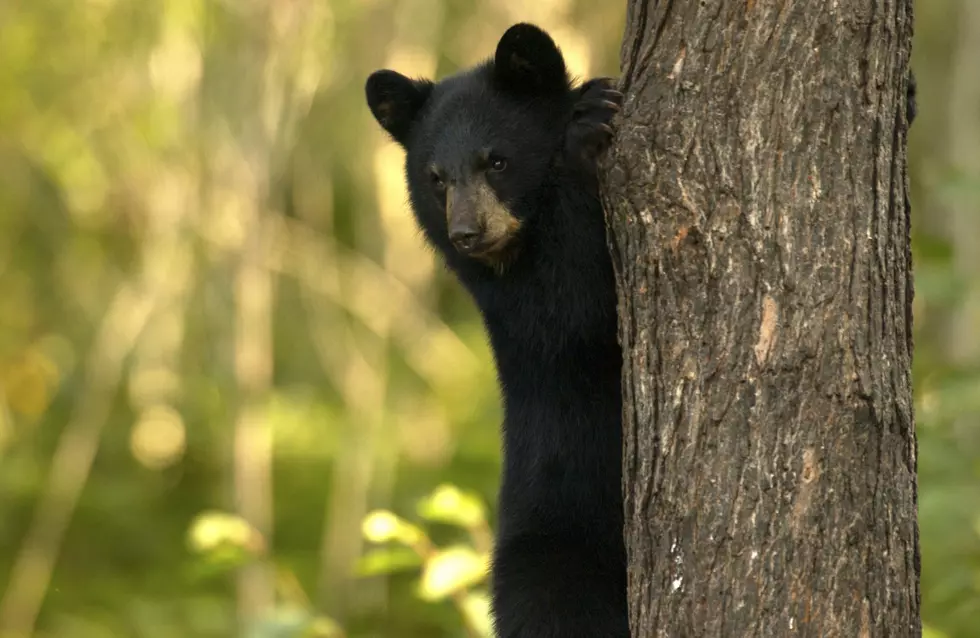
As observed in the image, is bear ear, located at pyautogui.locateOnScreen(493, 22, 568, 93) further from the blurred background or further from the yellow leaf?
the blurred background

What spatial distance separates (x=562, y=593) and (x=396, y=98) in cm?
174

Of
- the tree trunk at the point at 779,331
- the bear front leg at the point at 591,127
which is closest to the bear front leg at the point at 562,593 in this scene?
the tree trunk at the point at 779,331

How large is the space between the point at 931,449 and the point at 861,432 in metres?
2.42

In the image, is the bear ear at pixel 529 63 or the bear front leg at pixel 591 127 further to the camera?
the bear ear at pixel 529 63

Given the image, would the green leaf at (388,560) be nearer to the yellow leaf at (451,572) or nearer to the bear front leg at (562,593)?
the yellow leaf at (451,572)

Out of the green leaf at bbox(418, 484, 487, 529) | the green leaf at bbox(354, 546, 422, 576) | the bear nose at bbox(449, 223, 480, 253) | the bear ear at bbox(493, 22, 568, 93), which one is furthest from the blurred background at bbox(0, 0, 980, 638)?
the bear nose at bbox(449, 223, 480, 253)

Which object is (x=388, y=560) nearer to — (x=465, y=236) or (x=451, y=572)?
(x=451, y=572)

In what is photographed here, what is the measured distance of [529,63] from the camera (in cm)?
394

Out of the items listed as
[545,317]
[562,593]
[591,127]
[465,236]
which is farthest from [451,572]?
[591,127]

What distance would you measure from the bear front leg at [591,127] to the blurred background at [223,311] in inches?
173

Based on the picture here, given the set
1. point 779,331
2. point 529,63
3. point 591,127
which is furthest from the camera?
point 529,63

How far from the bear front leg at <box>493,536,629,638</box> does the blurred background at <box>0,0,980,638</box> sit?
393 cm

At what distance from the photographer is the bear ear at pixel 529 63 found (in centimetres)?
385

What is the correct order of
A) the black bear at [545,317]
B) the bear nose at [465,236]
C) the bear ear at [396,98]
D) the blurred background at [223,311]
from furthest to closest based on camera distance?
the blurred background at [223,311] → the bear ear at [396,98] → the bear nose at [465,236] → the black bear at [545,317]
